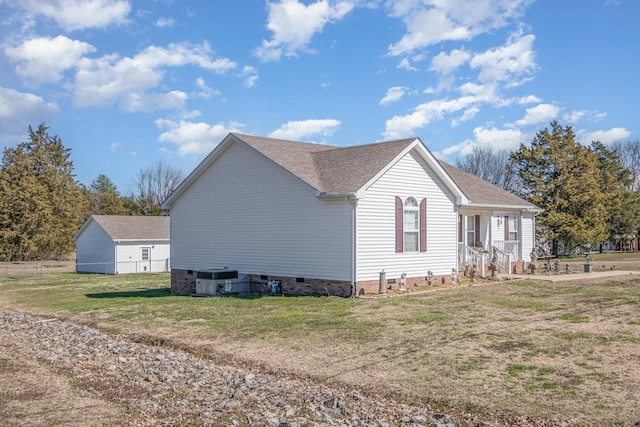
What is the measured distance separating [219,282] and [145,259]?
80.1ft

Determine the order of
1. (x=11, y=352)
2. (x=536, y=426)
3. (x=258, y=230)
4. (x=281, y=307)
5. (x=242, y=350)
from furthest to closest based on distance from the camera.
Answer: (x=258, y=230) → (x=281, y=307) → (x=11, y=352) → (x=242, y=350) → (x=536, y=426)

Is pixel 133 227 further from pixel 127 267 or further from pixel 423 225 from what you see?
pixel 423 225

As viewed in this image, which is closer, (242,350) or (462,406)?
(462,406)

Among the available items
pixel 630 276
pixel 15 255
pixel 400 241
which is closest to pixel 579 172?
pixel 630 276

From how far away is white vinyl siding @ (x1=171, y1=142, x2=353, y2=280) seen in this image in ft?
62.2

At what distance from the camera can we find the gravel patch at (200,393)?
7.41 m

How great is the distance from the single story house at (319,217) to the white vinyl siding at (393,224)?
36 mm

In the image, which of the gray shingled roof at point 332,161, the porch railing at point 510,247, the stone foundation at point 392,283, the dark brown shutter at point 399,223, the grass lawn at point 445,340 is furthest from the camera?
the porch railing at point 510,247

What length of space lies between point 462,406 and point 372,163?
13.0 m

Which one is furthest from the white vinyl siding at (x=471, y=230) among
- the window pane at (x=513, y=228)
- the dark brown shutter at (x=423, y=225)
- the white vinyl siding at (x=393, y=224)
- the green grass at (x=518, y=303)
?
the green grass at (x=518, y=303)

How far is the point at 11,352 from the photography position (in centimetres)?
1265

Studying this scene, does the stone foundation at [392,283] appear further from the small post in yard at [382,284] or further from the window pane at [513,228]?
the window pane at [513,228]

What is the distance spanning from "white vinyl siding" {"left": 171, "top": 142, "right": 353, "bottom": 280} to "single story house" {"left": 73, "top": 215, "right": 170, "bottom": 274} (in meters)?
18.4

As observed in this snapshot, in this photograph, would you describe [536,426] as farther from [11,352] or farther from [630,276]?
[630,276]
